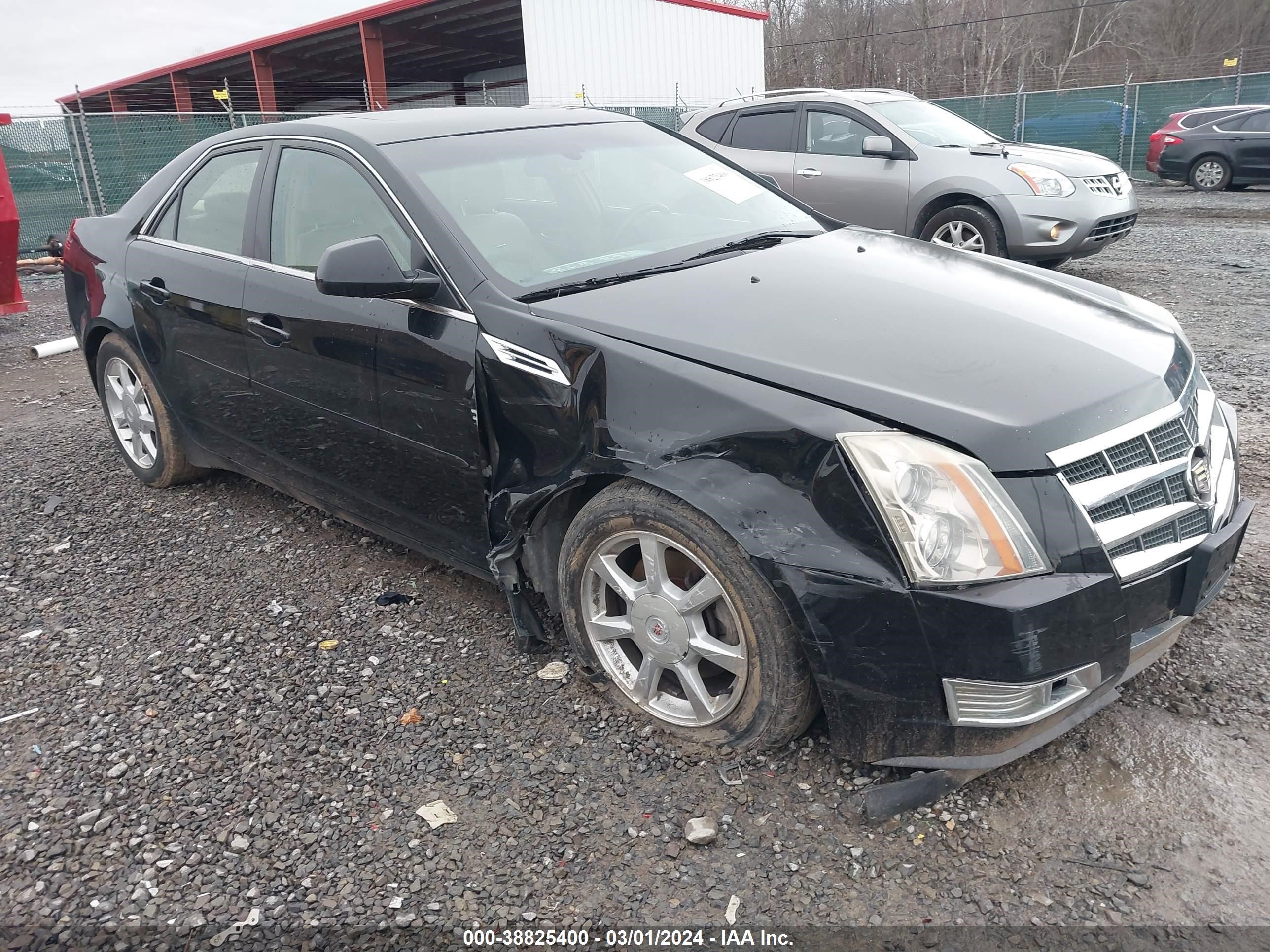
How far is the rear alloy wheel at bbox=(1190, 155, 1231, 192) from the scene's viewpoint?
1587cm

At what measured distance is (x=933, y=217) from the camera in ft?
27.8

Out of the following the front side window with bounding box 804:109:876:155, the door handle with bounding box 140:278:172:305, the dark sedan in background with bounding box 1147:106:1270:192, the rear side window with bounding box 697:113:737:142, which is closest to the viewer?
the door handle with bounding box 140:278:172:305

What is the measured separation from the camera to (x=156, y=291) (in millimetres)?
4199

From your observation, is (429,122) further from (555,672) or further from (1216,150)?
(1216,150)

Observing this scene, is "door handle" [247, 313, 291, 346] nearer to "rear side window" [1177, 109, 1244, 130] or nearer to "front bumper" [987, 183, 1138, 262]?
"front bumper" [987, 183, 1138, 262]

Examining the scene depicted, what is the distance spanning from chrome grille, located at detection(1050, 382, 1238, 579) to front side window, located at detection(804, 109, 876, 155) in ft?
23.1

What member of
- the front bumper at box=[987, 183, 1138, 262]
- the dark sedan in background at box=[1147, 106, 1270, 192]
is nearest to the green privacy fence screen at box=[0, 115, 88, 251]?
the front bumper at box=[987, 183, 1138, 262]

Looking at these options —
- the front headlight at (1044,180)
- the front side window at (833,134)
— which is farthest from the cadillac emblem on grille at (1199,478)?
the front side window at (833,134)

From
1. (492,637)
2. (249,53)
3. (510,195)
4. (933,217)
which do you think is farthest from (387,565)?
(249,53)

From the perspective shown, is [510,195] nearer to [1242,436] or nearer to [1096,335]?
[1096,335]

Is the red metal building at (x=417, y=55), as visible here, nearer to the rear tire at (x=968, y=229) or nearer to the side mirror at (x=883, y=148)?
the side mirror at (x=883, y=148)

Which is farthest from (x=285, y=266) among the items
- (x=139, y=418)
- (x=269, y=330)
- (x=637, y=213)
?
(x=139, y=418)

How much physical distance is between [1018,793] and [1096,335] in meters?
1.24

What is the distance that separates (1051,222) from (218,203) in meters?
6.65
